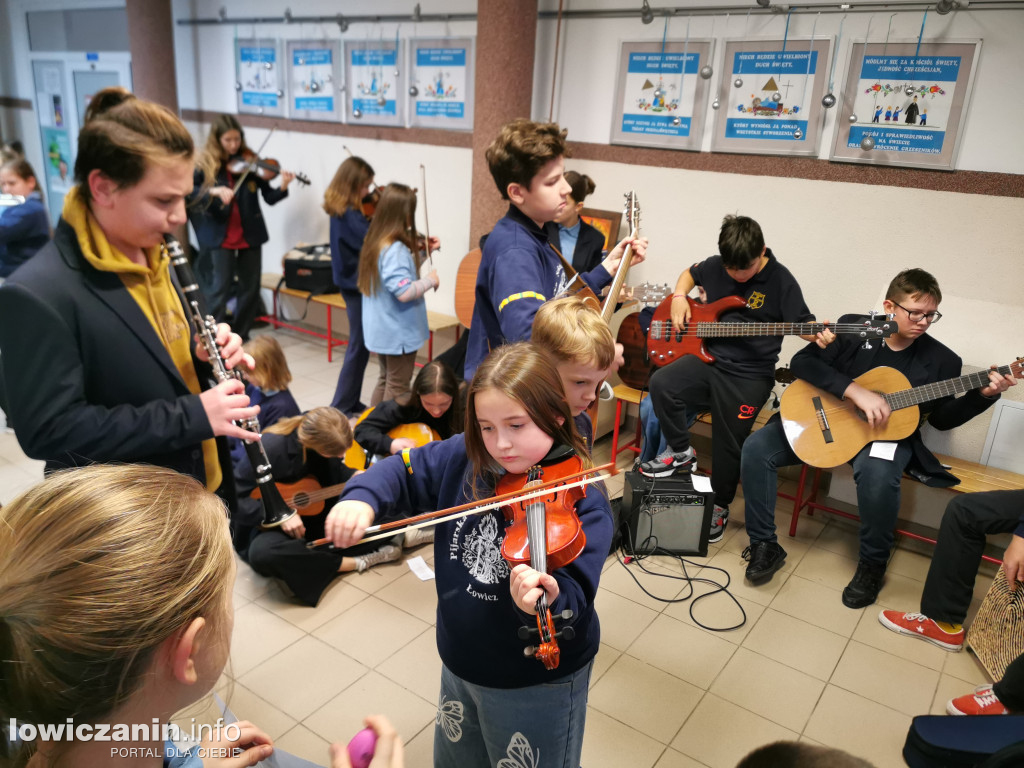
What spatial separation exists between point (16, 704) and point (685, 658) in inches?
92.0

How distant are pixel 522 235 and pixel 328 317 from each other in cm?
362

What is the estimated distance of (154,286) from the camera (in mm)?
1713

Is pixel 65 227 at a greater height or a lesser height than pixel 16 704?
greater

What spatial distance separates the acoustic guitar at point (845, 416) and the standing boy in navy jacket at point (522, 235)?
1.53 meters

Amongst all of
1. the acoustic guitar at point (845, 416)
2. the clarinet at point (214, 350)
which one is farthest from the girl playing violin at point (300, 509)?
the acoustic guitar at point (845, 416)

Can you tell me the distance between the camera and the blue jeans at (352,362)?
4.45 metres

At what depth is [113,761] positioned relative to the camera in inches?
35.6

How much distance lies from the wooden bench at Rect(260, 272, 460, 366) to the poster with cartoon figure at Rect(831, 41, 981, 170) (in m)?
2.66

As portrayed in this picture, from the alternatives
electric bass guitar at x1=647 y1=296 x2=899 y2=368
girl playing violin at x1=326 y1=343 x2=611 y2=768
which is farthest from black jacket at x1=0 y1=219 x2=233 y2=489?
electric bass guitar at x1=647 y1=296 x2=899 y2=368

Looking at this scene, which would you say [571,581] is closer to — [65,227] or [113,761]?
[113,761]

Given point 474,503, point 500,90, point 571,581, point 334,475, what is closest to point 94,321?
point 474,503

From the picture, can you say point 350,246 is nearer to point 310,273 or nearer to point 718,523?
point 310,273

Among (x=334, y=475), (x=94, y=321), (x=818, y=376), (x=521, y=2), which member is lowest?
(x=334, y=475)

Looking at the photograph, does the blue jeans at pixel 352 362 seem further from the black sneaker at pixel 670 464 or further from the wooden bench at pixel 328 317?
the black sneaker at pixel 670 464
